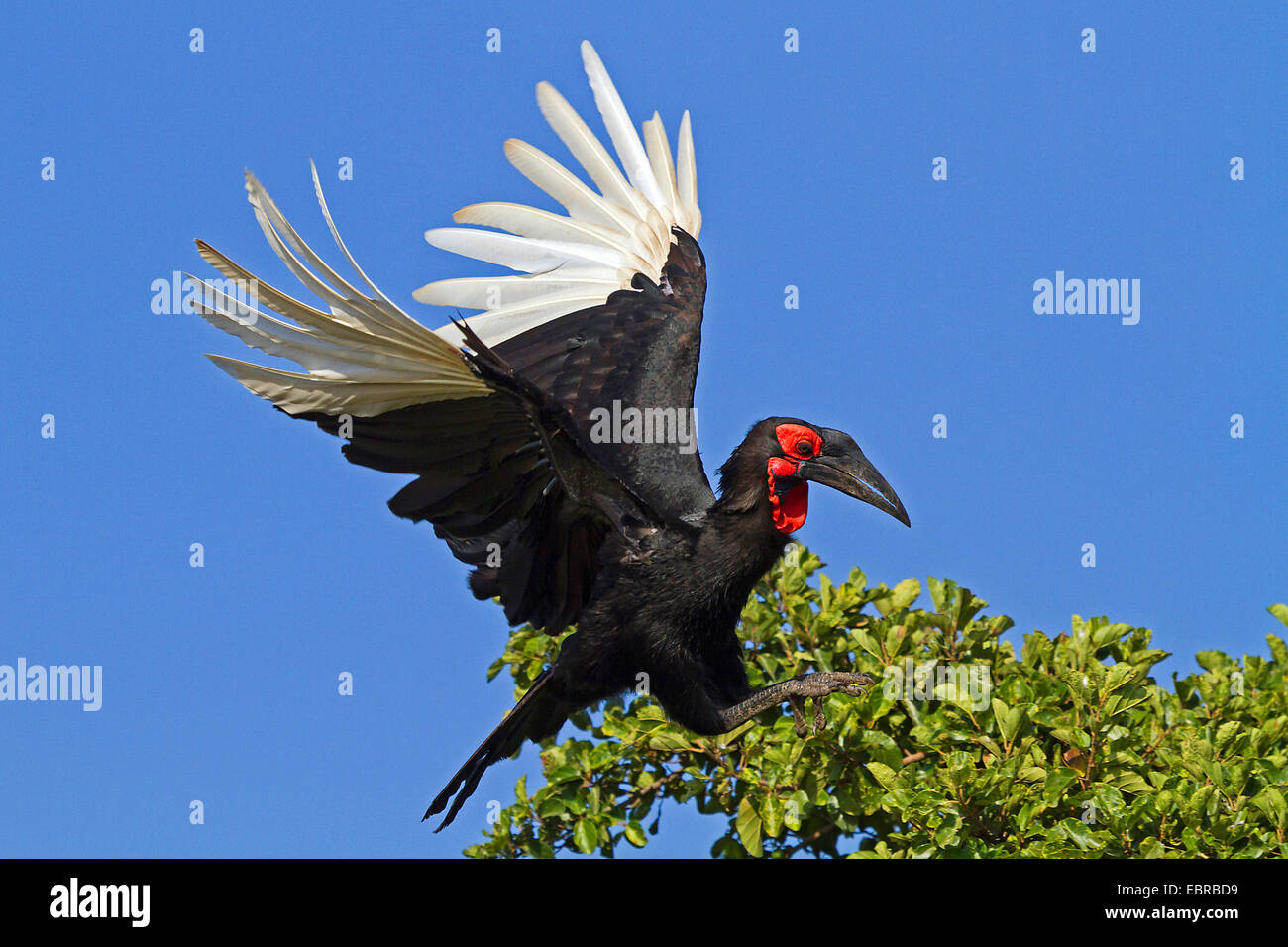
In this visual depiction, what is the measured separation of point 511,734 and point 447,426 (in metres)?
1.23

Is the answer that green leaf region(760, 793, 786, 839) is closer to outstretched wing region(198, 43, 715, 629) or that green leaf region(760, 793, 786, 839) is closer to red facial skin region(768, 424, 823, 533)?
outstretched wing region(198, 43, 715, 629)

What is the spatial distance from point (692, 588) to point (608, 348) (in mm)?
1657

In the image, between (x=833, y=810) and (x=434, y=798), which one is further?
(x=833, y=810)

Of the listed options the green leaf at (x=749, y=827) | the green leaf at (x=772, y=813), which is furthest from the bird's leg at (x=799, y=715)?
the green leaf at (x=749, y=827)

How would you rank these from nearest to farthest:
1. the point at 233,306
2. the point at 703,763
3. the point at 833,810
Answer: the point at 233,306 < the point at 833,810 < the point at 703,763

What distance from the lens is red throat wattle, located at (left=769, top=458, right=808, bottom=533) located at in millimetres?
4309

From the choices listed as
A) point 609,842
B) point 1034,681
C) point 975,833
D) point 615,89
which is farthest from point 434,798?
point 615,89

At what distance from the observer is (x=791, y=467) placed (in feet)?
14.1

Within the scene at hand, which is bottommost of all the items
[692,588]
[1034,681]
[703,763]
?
[703,763]

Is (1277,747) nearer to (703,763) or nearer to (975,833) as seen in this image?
(975,833)

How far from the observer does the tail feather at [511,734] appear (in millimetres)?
4598

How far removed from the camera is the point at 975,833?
5.08 metres

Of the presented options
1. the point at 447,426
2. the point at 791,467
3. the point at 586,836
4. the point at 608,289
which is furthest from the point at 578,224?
the point at 586,836

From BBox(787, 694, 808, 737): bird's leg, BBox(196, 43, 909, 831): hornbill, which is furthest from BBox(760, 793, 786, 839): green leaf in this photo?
BBox(787, 694, 808, 737): bird's leg
